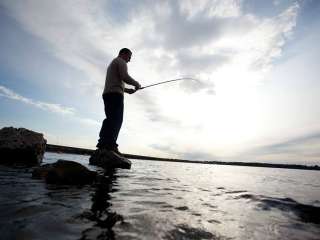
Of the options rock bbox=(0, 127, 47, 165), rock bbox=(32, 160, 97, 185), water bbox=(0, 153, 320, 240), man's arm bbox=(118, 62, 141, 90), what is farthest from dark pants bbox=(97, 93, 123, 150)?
water bbox=(0, 153, 320, 240)

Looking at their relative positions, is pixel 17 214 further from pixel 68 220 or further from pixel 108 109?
pixel 108 109

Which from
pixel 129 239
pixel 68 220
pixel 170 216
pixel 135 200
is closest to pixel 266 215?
pixel 170 216

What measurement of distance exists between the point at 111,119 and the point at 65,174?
4870 mm

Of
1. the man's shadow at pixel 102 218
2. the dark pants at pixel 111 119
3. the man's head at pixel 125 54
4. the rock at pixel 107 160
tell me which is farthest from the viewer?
the man's head at pixel 125 54

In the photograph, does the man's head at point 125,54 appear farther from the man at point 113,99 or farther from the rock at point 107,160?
the rock at point 107,160

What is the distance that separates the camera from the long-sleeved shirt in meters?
9.12

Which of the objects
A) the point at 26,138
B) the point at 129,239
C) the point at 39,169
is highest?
the point at 26,138

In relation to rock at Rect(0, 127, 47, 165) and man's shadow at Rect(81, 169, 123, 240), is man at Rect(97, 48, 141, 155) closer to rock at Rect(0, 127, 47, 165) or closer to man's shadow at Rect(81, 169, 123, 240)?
rock at Rect(0, 127, 47, 165)

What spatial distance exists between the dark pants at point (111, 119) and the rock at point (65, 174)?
4.47 meters

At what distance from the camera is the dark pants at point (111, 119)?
358 inches

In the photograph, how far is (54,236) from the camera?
1.68 m

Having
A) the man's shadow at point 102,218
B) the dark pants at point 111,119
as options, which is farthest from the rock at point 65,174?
the dark pants at point 111,119

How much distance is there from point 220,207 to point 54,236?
239cm

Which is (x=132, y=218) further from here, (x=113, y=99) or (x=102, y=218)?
(x=113, y=99)
